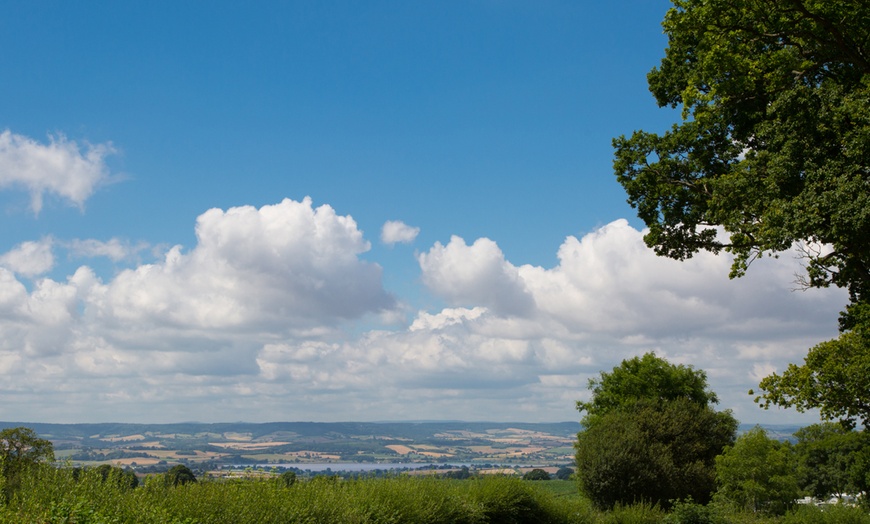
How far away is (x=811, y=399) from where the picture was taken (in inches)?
819

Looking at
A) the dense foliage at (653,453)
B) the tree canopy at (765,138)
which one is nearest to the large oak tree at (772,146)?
the tree canopy at (765,138)

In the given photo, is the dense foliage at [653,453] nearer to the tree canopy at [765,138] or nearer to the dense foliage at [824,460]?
the tree canopy at [765,138]

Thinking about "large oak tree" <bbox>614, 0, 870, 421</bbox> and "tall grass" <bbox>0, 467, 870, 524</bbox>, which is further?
"large oak tree" <bbox>614, 0, 870, 421</bbox>

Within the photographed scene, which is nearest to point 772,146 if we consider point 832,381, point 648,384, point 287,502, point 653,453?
point 832,381

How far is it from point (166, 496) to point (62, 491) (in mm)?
1800

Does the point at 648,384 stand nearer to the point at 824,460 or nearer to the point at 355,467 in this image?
the point at 824,460

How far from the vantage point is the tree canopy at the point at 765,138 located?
16016 mm

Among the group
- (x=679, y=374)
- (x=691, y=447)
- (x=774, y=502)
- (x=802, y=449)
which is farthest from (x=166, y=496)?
(x=802, y=449)

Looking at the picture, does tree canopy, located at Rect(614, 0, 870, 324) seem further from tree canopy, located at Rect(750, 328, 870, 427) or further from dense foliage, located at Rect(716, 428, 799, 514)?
dense foliage, located at Rect(716, 428, 799, 514)

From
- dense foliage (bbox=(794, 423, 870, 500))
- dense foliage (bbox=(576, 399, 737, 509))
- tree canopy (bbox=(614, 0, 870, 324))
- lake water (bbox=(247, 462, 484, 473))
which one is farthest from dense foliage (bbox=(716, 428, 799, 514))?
dense foliage (bbox=(794, 423, 870, 500))

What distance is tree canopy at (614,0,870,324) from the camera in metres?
16.0

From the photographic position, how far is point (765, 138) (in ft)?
60.2

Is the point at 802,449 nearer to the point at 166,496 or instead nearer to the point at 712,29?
the point at 712,29

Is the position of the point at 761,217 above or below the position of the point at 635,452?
above
